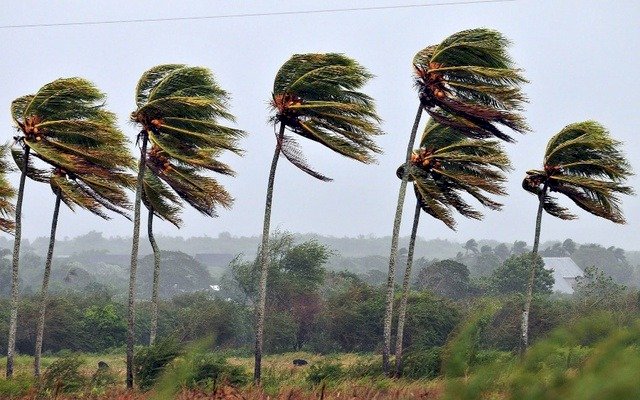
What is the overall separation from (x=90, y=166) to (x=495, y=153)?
12656 millimetres

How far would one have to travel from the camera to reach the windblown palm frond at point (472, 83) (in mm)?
22047

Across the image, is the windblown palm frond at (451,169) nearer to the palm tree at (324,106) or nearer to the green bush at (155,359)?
the palm tree at (324,106)

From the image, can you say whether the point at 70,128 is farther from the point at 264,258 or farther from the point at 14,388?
the point at 14,388

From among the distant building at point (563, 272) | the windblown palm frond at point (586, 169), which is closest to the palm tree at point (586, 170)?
the windblown palm frond at point (586, 169)

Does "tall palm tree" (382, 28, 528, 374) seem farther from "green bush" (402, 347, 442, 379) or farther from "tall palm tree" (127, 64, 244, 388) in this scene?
"tall palm tree" (127, 64, 244, 388)

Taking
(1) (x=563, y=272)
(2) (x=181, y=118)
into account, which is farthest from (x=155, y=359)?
(1) (x=563, y=272)

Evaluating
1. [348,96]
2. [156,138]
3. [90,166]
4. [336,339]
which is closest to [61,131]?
[90,166]

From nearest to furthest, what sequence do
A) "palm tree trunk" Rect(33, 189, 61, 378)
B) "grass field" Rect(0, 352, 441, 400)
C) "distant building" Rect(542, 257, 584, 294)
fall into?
"grass field" Rect(0, 352, 441, 400) < "palm tree trunk" Rect(33, 189, 61, 378) < "distant building" Rect(542, 257, 584, 294)

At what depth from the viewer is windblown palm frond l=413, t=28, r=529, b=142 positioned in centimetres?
2205

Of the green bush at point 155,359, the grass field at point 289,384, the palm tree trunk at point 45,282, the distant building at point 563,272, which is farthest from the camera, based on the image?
the distant building at point 563,272

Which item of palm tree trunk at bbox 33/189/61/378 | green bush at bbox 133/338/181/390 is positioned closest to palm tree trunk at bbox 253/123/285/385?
green bush at bbox 133/338/181/390

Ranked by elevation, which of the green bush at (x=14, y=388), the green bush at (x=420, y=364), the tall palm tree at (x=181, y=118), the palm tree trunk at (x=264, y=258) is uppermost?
the tall palm tree at (x=181, y=118)

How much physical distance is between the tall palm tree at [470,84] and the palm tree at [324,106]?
227cm

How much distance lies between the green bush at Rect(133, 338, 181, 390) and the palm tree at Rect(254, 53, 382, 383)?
376 cm
